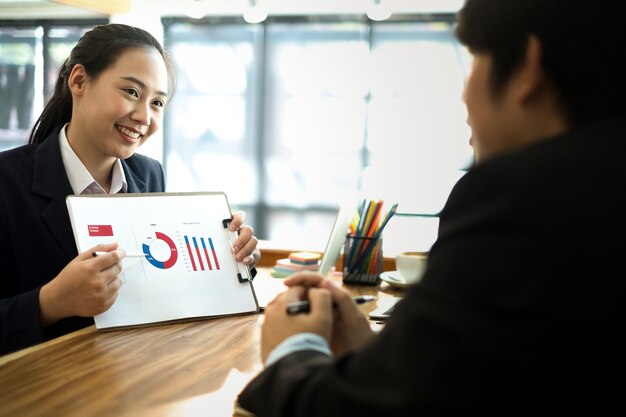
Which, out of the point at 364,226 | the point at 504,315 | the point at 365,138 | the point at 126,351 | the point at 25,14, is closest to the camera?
the point at 504,315

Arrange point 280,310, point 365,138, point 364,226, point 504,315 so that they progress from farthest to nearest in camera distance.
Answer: point 365,138 < point 364,226 < point 280,310 < point 504,315

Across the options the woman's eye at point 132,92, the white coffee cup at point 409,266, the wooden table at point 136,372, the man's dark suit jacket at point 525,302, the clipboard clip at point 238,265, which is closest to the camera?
the man's dark suit jacket at point 525,302

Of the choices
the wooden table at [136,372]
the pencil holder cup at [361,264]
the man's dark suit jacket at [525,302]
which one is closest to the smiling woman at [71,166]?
the wooden table at [136,372]

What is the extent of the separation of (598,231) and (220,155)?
5.73 meters

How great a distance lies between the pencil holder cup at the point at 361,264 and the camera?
1.84 m

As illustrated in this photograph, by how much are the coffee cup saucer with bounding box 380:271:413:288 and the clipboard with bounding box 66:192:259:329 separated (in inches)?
21.0

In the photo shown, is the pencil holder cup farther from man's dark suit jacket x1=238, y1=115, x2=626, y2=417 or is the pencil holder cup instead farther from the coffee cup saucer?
man's dark suit jacket x1=238, y1=115, x2=626, y2=417

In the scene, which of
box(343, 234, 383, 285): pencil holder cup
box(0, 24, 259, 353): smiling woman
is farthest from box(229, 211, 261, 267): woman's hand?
box(343, 234, 383, 285): pencil holder cup

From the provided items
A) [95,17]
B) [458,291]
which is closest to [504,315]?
[458,291]

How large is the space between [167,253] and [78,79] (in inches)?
24.3

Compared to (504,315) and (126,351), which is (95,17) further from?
(504,315)

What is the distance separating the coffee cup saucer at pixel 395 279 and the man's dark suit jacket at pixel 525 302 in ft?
4.10

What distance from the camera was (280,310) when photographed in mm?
739

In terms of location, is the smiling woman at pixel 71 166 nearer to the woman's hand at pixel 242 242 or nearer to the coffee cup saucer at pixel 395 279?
the woman's hand at pixel 242 242
